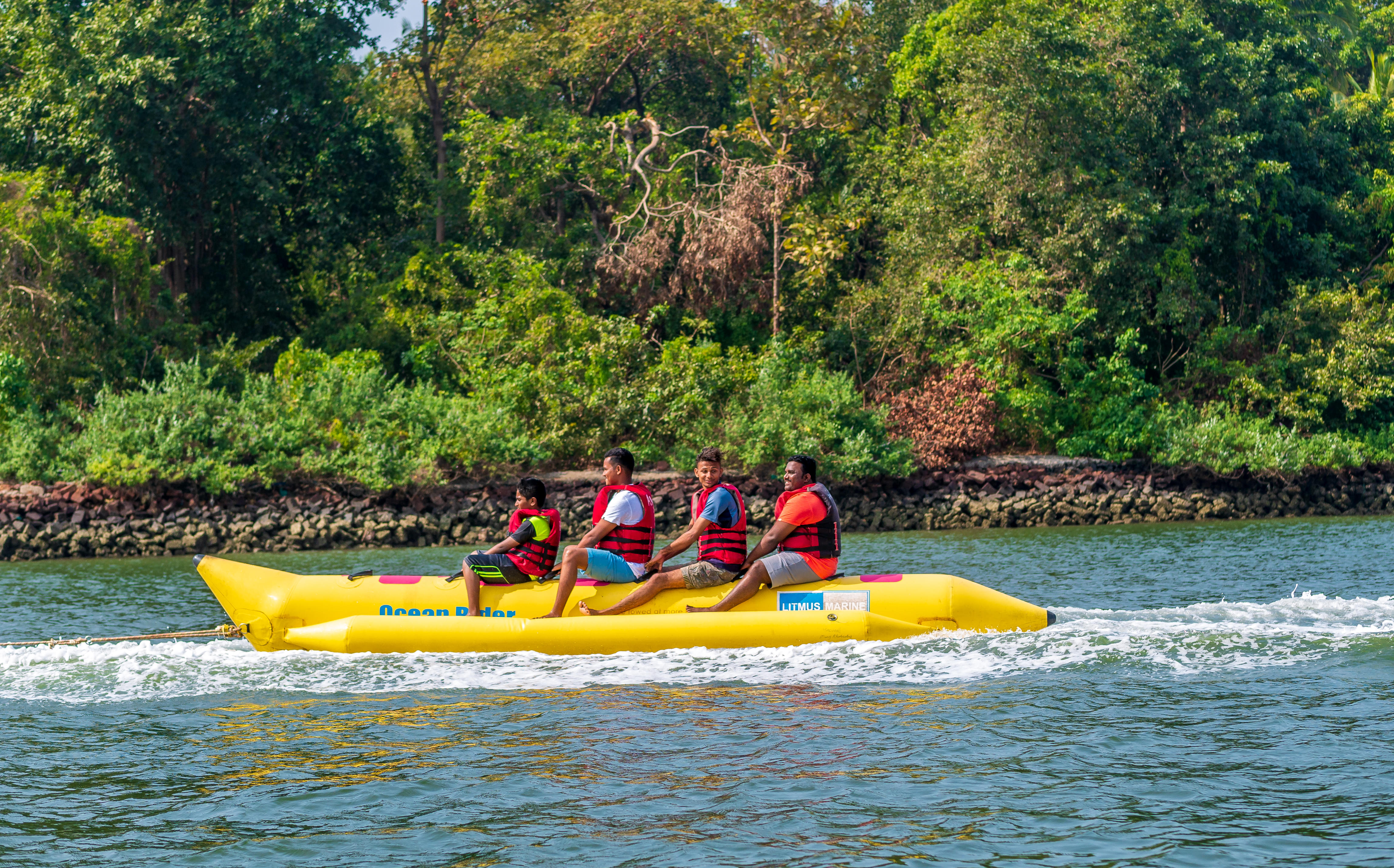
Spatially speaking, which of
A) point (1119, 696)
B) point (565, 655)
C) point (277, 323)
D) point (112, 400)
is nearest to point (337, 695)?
point (565, 655)

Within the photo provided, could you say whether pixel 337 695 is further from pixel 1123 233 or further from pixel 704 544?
pixel 1123 233

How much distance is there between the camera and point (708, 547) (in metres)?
9.82

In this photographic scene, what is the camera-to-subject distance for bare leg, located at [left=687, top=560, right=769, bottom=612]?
31.4 feet

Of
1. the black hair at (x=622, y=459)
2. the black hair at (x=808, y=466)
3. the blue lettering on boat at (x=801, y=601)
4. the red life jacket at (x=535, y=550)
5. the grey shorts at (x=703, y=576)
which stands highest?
the black hair at (x=622, y=459)

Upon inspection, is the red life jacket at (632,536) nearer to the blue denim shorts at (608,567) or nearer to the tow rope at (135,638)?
the blue denim shorts at (608,567)

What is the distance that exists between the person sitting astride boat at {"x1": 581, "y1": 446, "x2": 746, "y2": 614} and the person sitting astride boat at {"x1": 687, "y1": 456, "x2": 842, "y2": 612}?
0.52 ft

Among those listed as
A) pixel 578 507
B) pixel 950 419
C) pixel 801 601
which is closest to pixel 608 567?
pixel 801 601

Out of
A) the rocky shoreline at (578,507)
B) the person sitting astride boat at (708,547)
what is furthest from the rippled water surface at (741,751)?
the rocky shoreline at (578,507)

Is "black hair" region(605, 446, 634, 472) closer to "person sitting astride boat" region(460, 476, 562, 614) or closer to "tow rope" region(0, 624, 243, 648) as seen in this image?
"person sitting astride boat" region(460, 476, 562, 614)

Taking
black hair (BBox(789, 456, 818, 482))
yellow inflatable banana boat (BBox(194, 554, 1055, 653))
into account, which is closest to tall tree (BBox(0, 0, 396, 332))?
yellow inflatable banana boat (BBox(194, 554, 1055, 653))

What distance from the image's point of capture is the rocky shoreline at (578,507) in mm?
19578

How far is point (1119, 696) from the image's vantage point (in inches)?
319

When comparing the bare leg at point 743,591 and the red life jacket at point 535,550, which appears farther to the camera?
the red life jacket at point 535,550

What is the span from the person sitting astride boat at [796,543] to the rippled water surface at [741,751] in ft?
2.06
